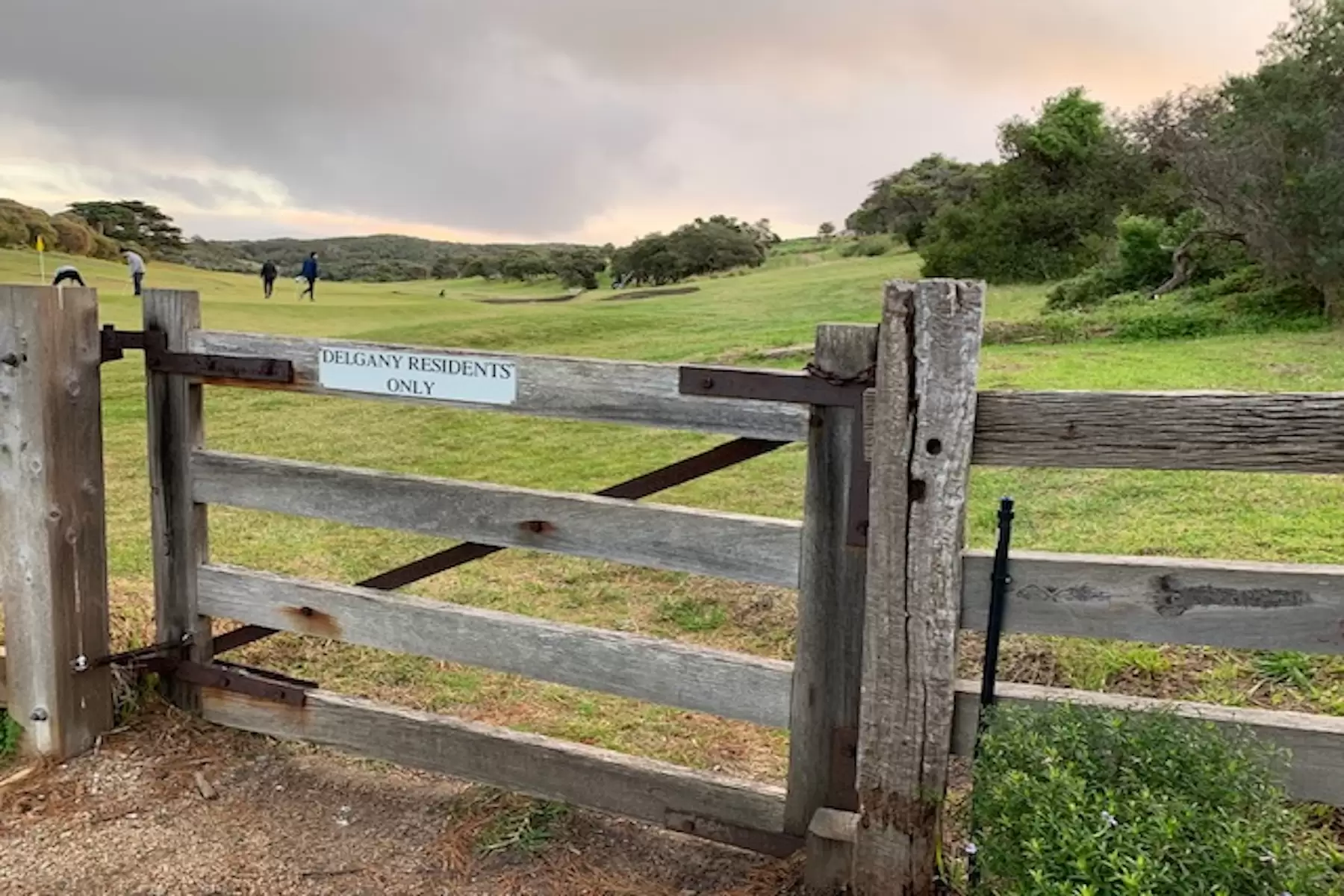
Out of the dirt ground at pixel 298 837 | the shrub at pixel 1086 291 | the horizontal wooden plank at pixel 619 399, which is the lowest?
the dirt ground at pixel 298 837

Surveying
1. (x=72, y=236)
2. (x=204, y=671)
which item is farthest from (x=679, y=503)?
(x=72, y=236)

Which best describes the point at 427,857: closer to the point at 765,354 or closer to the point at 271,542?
the point at 271,542

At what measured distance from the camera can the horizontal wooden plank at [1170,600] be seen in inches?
98.2

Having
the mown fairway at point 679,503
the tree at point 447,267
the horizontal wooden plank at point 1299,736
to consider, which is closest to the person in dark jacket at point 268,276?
the mown fairway at point 679,503

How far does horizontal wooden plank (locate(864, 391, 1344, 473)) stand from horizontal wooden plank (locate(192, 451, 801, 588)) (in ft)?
2.17

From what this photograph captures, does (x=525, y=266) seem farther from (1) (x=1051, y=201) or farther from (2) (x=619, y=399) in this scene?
(2) (x=619, y=399)

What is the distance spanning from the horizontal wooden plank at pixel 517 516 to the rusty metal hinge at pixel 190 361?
29cm

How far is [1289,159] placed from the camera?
724 inches

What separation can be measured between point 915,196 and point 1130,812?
5524cm

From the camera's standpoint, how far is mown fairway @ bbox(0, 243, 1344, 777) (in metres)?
4.29

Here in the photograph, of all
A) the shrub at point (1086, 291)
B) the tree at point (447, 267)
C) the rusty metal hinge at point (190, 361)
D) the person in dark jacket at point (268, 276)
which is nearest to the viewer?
the rusty metal hinge at point (190, 361)

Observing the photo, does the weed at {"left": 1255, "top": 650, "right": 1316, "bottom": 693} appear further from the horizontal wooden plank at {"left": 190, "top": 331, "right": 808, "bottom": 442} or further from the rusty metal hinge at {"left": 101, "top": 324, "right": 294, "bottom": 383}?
the rusty metal hinge at {"left": 101, "top": 324, "right": 294, "bottom": 383}

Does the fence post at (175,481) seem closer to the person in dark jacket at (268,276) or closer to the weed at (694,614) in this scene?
the weed at (694,614)

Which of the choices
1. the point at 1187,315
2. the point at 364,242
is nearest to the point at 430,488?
the point at 1187,315
